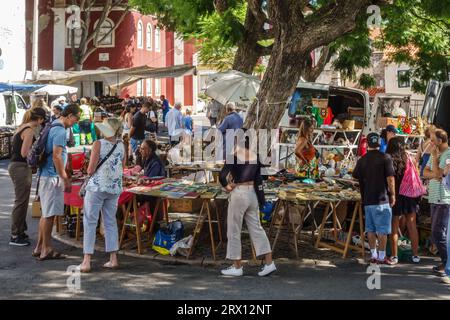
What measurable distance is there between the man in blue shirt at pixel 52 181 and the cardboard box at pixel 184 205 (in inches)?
77.6

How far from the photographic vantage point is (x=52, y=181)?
832 centimetres

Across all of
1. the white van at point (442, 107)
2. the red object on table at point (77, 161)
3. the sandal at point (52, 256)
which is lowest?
the sandal at point (52, 256)

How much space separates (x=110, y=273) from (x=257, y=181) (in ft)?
6.65

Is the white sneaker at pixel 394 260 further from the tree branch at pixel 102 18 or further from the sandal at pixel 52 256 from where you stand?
the tree branch at pixel 102 18

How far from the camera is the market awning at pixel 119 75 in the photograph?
2678 cm

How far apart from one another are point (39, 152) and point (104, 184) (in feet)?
3.58

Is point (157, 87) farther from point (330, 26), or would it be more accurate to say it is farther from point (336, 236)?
point (336, 236)

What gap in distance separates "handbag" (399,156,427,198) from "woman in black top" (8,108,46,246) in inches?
192

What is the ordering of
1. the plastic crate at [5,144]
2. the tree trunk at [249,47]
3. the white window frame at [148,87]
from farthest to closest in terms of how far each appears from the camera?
the white window frame at [148,87] → the plastic crate at [5,144] → the tree trunk at [249,47]

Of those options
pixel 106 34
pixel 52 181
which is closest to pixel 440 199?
pixel 52 181

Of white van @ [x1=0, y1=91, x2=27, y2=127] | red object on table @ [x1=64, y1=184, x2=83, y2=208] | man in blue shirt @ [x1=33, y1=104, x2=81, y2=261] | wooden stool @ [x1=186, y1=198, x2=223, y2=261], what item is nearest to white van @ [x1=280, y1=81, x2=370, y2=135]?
wooden stool @ [x1=186, y1=198, x2=223, y2=261]

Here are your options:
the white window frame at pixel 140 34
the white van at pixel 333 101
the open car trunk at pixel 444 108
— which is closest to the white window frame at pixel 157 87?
the white window frame at pixel 140 34

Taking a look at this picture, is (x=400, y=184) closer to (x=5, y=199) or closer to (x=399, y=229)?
(x=399, y=229)

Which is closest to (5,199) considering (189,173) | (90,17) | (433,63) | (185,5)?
(189,173)
